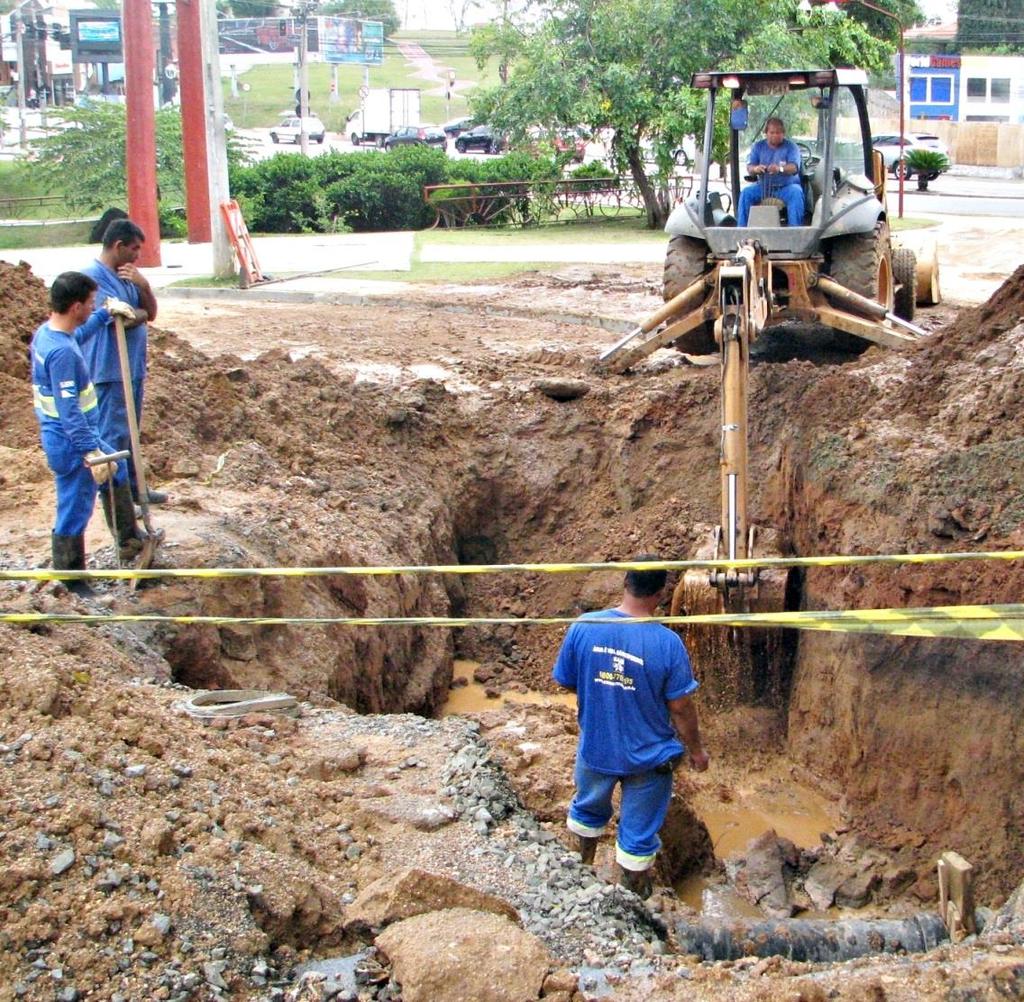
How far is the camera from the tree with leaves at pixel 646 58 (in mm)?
24875

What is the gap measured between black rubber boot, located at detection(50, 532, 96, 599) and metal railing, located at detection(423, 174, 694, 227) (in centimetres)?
2320

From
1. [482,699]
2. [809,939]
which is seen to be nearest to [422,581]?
[482,699]

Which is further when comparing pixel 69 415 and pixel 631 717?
pixel 69 415

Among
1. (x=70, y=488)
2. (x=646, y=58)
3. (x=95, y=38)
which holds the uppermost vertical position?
(x=95, y=38)

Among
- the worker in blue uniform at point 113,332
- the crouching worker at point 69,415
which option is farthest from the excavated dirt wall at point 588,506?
the worker in blue uniform at point 113,332

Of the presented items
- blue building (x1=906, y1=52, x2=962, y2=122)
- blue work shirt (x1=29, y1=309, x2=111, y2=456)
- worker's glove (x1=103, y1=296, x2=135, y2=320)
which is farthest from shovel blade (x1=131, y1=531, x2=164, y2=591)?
blue building (x1=906, y1=52, x2=962, y2=122)

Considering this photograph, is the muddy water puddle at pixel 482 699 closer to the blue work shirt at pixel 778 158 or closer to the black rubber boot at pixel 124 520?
the black rubber boot at pixel 124 520

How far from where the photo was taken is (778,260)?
424 inches

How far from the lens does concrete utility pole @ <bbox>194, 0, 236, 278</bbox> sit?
1855cm

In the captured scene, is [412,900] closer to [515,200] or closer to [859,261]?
[859,261]

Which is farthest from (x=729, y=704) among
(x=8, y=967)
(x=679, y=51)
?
(x=679, y=51)

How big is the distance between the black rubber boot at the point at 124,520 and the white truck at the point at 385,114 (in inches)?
1899

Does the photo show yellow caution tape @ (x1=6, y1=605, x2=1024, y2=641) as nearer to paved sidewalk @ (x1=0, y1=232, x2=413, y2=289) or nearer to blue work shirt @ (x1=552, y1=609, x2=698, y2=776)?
blue work shirt @ (x1=552, y1=609, x2=698, y2=776)

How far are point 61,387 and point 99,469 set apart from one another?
0.45 meters
